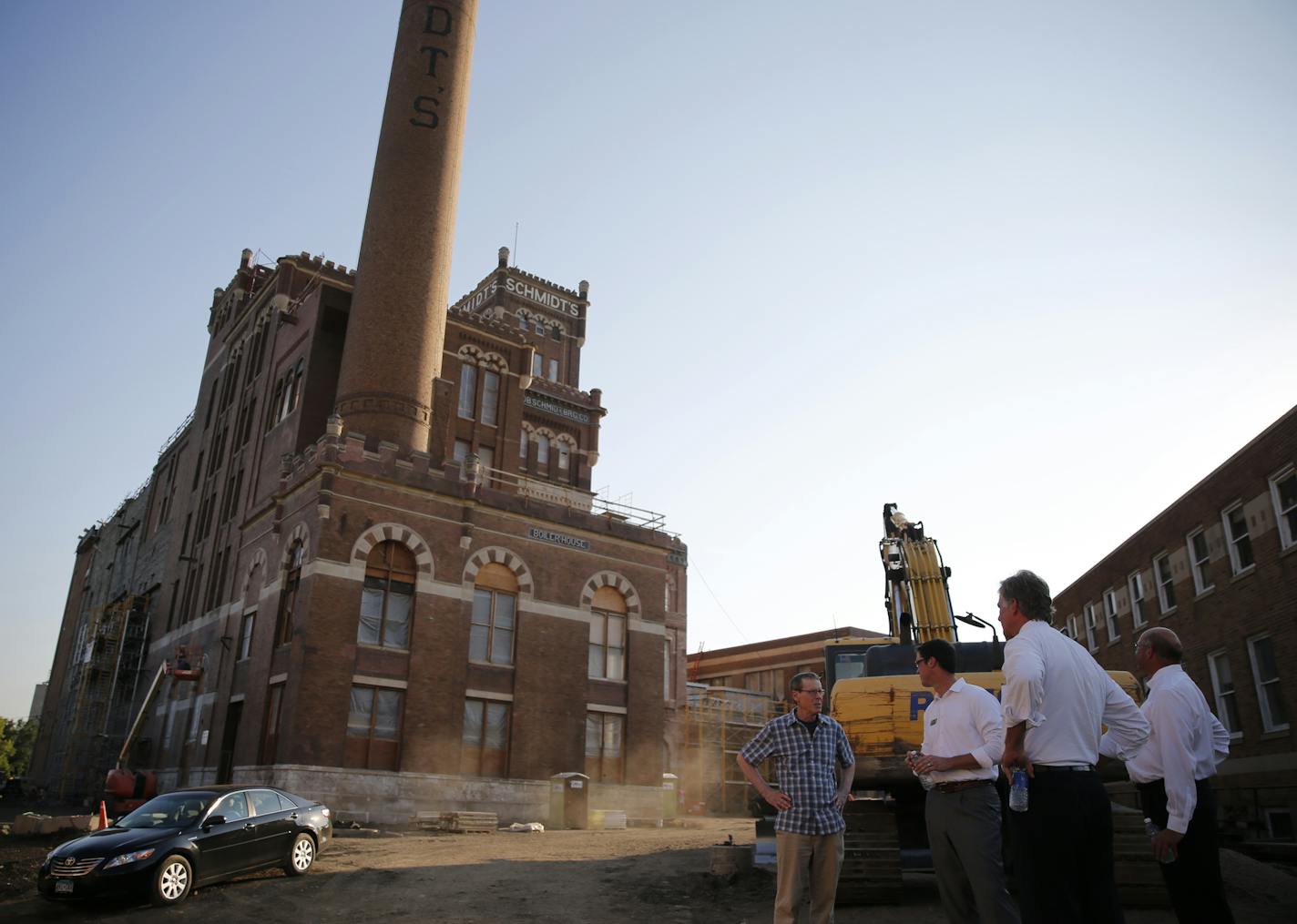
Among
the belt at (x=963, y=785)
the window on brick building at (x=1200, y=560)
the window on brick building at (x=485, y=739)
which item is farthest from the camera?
the window on brick building at (x=485, y=739)

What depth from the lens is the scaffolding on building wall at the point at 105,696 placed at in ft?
150

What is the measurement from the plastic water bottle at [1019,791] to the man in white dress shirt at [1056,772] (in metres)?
0.05

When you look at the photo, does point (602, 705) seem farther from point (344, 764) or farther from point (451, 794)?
point (344, 764)

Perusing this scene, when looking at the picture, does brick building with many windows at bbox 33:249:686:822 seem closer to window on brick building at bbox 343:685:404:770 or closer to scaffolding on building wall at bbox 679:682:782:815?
window on brick building at bbox 343:685:404:770

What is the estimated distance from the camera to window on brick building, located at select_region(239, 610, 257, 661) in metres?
31.4

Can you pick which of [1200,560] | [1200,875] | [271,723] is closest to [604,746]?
[271,723]

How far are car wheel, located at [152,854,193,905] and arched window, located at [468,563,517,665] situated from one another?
54.6ft

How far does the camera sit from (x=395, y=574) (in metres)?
29.0

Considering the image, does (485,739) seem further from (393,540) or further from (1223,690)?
(1223,690)

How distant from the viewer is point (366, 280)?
112 feet

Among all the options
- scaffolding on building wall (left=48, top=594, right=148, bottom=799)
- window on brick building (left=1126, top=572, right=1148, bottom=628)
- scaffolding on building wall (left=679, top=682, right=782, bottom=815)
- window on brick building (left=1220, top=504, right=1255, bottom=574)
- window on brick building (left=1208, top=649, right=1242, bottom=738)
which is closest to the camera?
window on brick building (left=1220, top=504, right=1255, bottom=574)

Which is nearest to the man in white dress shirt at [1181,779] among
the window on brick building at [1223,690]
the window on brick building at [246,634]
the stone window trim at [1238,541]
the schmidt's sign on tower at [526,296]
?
the stone window trim at [1238,541]

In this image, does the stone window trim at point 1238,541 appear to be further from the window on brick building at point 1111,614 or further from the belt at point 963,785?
the belt at point 963,785

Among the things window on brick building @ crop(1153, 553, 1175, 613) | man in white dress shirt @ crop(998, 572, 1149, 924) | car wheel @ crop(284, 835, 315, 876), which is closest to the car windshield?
car wheel @ crop(284, 835, 315, 876)
